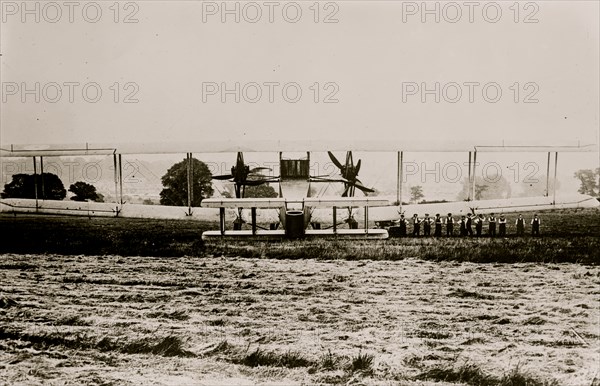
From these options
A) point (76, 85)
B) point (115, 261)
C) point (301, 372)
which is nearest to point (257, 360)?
point (301, 372)

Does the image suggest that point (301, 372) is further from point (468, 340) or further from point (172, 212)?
point (172, 212)

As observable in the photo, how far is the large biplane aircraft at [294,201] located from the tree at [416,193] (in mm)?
182

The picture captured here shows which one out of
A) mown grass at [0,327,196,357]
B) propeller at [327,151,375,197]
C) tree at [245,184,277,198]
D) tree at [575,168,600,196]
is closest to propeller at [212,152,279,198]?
tree at [245,184,277,198]

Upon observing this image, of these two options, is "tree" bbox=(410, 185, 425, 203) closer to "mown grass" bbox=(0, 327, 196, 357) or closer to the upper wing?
the upper wing

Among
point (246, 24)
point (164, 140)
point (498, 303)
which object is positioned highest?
point (246, 24)

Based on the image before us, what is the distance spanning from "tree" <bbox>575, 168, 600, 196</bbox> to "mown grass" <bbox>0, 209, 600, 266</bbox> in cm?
32

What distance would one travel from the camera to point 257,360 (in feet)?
10.6

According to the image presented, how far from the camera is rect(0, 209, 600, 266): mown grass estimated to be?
16.2 feet

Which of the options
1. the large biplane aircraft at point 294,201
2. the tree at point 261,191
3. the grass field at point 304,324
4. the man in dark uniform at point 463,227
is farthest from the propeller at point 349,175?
Answer: the grass field at point 304,324

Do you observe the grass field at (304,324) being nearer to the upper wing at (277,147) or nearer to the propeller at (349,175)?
the upper wing at (277,147)

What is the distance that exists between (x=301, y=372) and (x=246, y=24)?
312 centimetres

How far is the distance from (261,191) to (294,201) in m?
1.85

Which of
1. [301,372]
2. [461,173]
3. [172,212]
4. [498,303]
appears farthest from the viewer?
[172,212]

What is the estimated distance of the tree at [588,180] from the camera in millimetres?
5156
